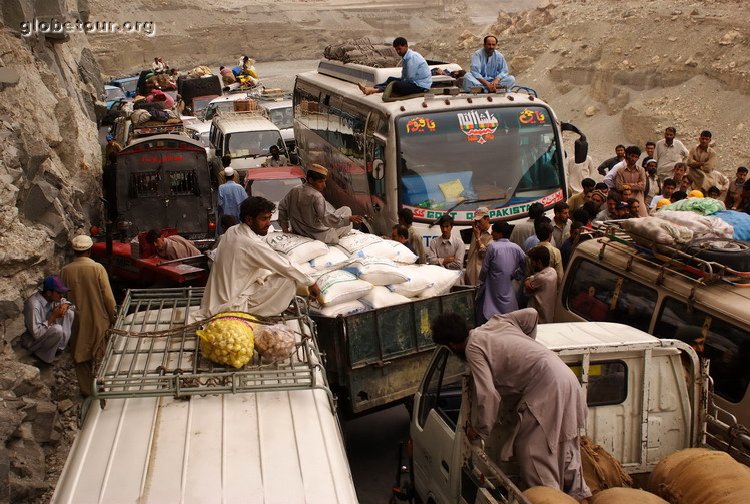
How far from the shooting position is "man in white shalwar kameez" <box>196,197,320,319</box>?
20.8 feet

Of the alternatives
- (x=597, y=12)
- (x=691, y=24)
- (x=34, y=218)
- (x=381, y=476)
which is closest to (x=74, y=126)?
(x=34, y=218)

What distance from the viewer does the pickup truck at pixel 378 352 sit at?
23.0 feet

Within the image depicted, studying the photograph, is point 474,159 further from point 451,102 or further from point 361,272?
point 361,272

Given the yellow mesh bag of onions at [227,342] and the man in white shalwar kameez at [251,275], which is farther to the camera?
the man in white shalwar kameez at [251,275]

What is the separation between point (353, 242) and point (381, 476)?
2400mm

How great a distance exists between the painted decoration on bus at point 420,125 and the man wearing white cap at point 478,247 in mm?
1912

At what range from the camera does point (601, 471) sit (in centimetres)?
505

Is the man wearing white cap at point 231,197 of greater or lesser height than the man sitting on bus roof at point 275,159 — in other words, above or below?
above

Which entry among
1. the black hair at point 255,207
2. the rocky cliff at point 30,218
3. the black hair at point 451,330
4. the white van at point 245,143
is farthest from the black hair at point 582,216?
the white van at point 245,143

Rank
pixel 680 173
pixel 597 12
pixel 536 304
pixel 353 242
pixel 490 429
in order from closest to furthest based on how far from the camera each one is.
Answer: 1. pixel 490 429
2. pixel 536 304
3. pixel 353 242
4. pixel 680 173
5. pixel 597 12

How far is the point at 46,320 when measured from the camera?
7.74 m

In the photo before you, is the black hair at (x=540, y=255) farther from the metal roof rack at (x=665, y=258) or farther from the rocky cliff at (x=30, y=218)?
the rocky cliff at (x=30, y=218)

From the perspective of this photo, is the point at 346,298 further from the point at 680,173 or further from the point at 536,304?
the point at 680,173

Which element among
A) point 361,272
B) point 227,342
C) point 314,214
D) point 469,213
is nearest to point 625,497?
point 227,342
